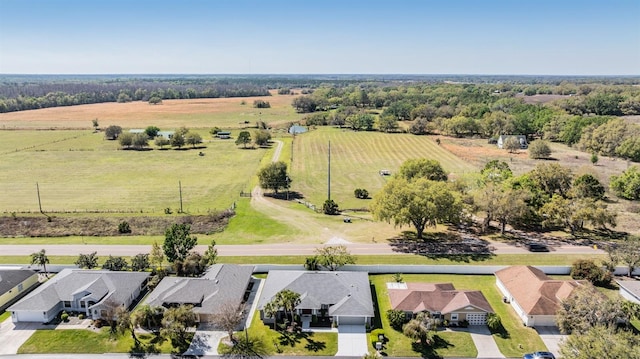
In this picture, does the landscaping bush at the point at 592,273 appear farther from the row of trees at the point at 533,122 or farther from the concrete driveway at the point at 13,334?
the row of trees at the point at 533,122

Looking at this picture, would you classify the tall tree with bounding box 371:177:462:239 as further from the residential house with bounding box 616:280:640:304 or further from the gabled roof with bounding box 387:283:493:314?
the residential house with bounding box 616:280:640:304

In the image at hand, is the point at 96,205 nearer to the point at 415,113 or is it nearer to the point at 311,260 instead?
the point at 311,260

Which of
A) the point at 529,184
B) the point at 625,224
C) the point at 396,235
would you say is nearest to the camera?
the point at 396,235

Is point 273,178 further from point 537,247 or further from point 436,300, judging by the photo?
point 436,300

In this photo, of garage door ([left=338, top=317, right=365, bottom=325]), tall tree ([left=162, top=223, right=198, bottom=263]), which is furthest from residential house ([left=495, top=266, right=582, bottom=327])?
tall tree ([left=162, top=223, right=198, bottom=263])

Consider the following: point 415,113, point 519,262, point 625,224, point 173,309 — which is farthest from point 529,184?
point 415,113

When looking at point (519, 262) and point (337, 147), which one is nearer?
point (519, 262)

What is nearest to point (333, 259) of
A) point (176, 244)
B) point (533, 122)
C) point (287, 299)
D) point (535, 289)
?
point (287, 299)
